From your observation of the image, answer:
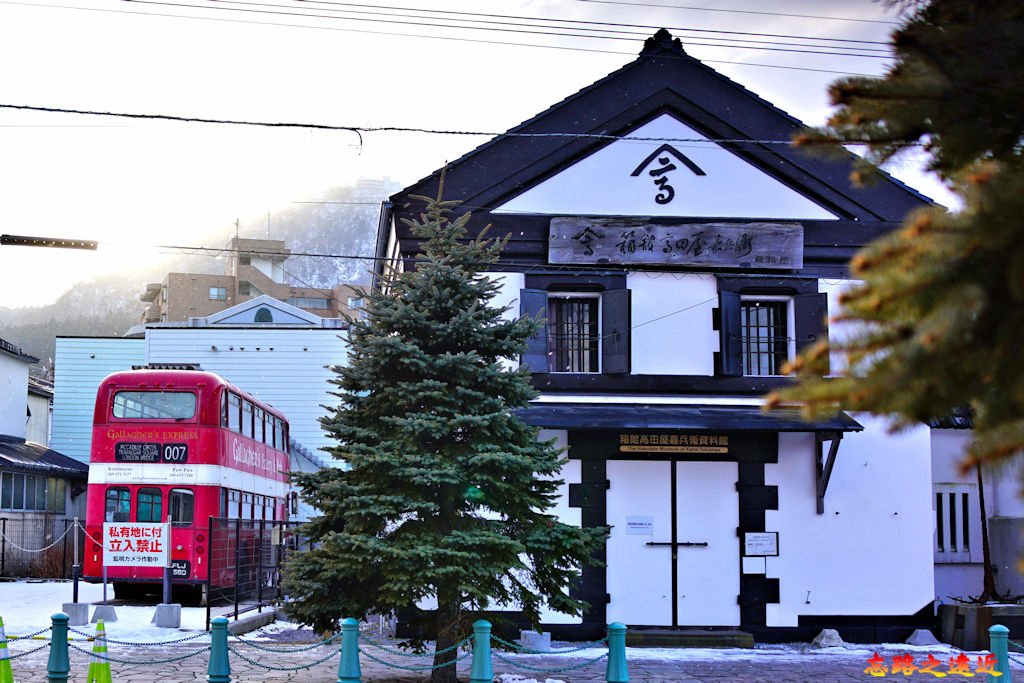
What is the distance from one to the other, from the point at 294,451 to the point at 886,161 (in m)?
45.6

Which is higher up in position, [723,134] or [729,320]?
[723,134]

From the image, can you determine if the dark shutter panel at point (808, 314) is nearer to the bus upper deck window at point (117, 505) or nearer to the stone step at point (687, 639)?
the stone step at point (687, 639)

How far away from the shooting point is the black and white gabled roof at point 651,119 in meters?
19.9

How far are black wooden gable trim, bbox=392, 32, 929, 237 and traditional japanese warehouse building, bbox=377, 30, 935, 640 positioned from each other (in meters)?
0.04

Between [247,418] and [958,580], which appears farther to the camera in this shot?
[247,418]

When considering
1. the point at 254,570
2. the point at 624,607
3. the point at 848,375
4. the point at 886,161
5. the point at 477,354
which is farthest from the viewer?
the point at 254,570

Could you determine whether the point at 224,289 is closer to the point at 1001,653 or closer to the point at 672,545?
the point at 672,545

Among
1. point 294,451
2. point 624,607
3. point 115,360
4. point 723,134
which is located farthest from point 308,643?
point 115,360

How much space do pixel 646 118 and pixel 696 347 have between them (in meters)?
4.16

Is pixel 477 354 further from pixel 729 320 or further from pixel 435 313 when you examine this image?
pixel 729 320

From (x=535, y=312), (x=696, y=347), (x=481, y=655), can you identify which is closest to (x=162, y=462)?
(x=535, y=312)

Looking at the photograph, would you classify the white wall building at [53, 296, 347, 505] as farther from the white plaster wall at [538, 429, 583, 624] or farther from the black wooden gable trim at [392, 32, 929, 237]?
the white plaster wall at [538, 429, 583, 624]

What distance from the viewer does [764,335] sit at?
2027cm

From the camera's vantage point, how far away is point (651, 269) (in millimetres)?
19719
